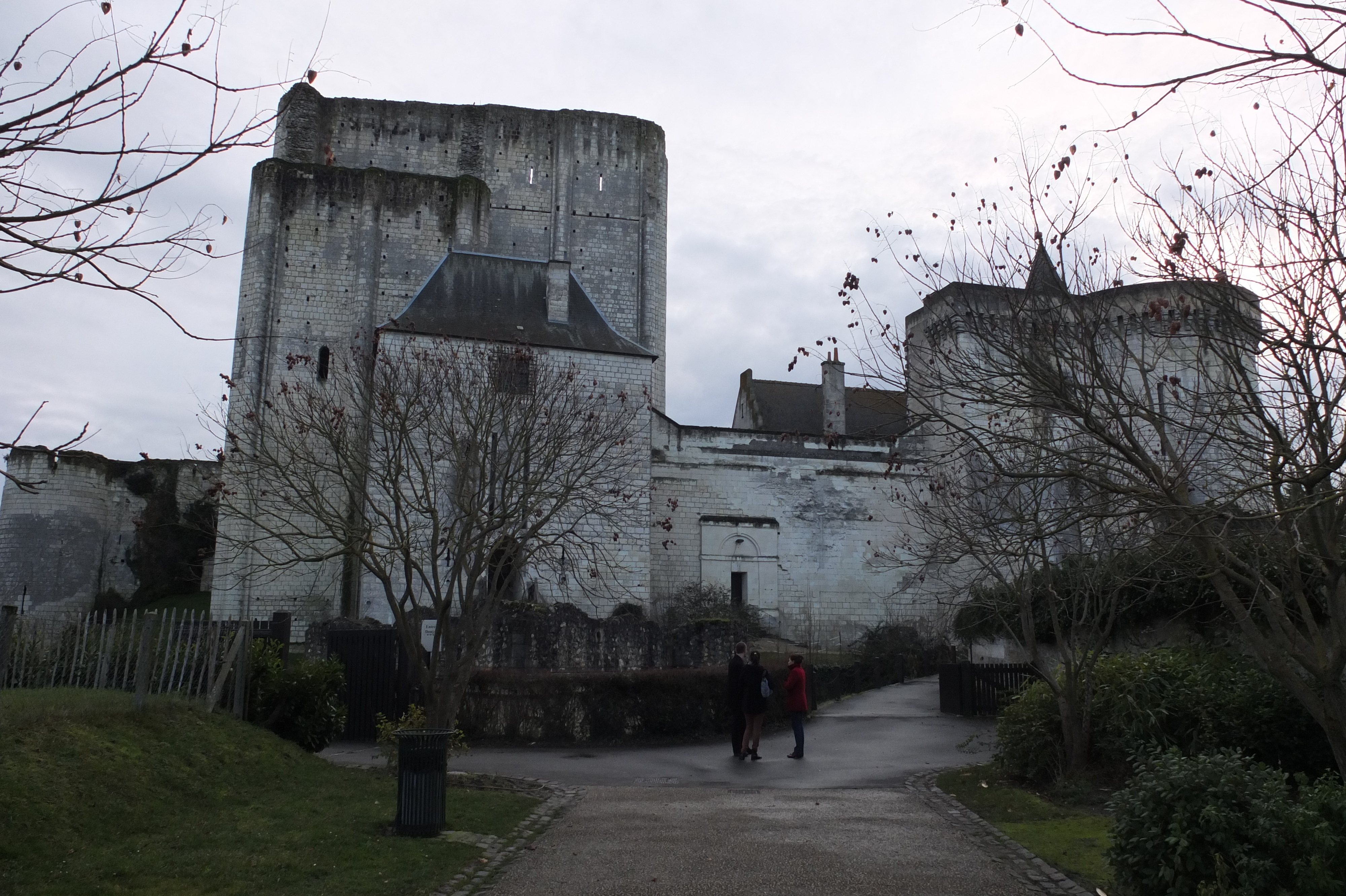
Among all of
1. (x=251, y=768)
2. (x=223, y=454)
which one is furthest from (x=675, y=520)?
(x=251, y=768)

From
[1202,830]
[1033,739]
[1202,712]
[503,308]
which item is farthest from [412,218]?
[1202,830]

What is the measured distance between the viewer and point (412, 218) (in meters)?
32.7

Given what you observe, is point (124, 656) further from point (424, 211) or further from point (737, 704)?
point (424, 211)

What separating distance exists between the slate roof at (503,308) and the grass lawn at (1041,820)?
18.5m

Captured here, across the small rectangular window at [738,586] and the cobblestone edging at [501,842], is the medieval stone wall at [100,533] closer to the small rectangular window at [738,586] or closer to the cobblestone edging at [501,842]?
the small rectangular window at [738,586]

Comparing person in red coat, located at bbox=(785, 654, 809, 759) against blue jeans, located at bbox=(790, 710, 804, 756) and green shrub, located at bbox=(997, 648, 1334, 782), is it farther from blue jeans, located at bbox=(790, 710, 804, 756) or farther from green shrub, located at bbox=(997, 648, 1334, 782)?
green shrub, located at bbox=(997, 648, 1334, 782)

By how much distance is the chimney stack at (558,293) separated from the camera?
29.6 meters

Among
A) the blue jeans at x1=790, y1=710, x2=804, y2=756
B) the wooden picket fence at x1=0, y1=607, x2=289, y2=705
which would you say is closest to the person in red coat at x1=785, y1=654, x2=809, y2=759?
the blue jeans at x1=790, y1=710, x2=804, y2=756

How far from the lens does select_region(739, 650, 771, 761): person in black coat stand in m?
12.9

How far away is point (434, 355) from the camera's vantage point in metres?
22.5

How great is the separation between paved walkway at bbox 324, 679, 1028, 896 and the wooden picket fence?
8.19ft

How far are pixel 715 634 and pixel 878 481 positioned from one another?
1518 cm

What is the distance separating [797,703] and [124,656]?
25.1 feet

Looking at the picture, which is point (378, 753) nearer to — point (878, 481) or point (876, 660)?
point (876, 660)
